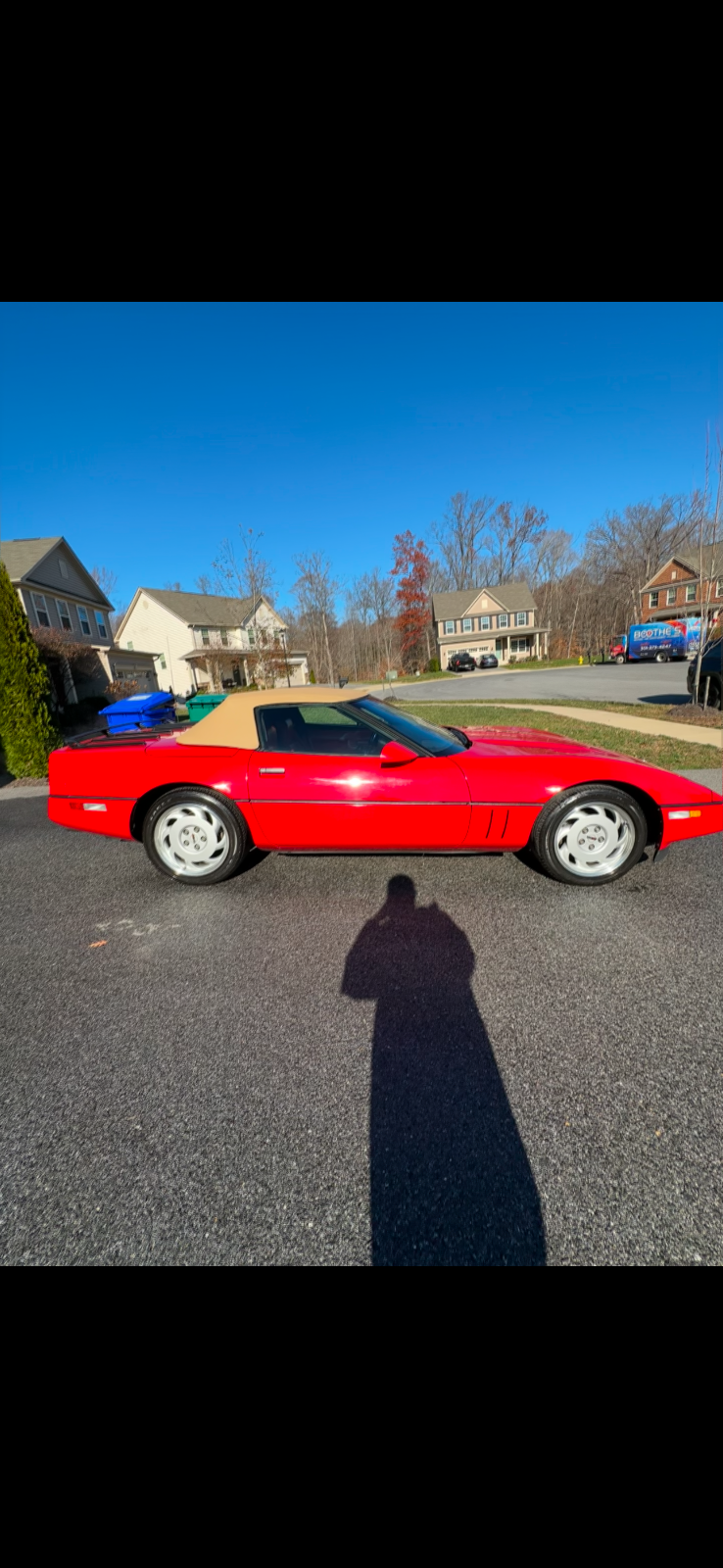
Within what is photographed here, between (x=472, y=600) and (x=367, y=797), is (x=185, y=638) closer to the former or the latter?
(x=472, y=600)

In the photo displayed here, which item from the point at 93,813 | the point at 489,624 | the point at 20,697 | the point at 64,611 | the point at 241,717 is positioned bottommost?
the point at 93,813

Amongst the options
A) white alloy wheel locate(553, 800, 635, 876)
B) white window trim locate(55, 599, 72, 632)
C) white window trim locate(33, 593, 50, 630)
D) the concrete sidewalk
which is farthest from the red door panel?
white window trim locate(55, 599, 72, 632)

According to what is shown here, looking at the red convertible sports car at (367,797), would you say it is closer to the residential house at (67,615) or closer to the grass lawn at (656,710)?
the grass lawn at (656,710)

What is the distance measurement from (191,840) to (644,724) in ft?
28.2

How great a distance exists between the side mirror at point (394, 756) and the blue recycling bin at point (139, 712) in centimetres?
706

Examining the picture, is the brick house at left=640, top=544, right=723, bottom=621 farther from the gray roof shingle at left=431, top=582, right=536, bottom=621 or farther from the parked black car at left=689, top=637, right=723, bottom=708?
the parked black car at left=689, top=637, right=723, bottom=708

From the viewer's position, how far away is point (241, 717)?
3.66 meters

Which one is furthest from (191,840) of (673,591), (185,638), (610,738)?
(673,591)

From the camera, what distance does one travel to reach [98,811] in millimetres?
3588

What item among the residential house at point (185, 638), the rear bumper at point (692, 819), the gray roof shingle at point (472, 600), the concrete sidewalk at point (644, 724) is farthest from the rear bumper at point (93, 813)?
the gray roof shingle at point (472, 600)

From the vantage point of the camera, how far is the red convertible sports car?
3148 mm

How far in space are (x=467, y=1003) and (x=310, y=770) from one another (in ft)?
5.32
